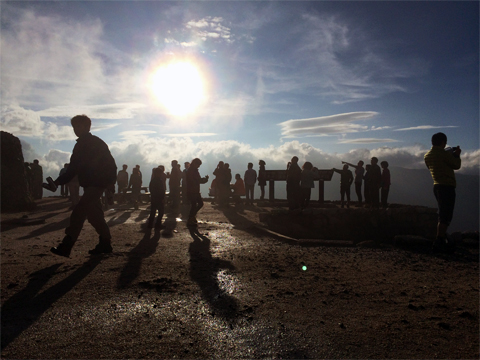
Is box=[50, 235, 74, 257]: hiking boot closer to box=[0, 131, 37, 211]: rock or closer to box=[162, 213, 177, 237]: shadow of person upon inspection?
box=[162, 213, 177, 237]: shadow of person

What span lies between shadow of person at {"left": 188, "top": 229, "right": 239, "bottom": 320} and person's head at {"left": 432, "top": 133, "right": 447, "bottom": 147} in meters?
3.88

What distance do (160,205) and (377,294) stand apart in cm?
648

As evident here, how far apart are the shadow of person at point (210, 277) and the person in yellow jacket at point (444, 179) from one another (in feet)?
11.1

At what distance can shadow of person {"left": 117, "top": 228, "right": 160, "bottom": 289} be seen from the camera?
15.0 feet

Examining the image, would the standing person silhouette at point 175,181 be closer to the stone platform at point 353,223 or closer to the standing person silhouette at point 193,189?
the standing person silhouette at point 193,189

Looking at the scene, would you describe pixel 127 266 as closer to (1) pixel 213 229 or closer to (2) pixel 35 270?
(2) pixel 35 270

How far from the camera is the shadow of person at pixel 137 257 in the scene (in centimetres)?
457

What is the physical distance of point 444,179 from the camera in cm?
500

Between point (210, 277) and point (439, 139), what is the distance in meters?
4.22

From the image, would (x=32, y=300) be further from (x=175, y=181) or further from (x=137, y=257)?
(x=175, y=181)

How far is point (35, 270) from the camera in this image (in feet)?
15.7

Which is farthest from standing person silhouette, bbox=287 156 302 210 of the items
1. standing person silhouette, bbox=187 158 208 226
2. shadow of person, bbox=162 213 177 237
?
shadow of person, bbox=162 213 177 237

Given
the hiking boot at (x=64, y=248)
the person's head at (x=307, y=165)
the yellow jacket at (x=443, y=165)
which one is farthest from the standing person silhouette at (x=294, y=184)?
the hiking boot at (x=64, y=248)

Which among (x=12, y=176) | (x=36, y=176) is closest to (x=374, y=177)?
(x=12, y=176)
